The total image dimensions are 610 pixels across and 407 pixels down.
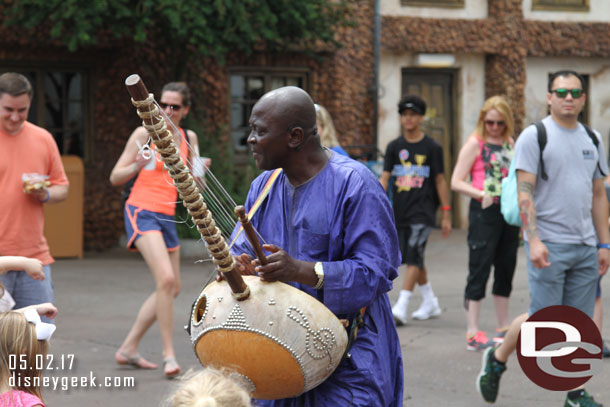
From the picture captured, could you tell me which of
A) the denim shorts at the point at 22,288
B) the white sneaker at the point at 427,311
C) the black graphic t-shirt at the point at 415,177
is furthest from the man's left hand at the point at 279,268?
the white sneaker at the point at 427,311

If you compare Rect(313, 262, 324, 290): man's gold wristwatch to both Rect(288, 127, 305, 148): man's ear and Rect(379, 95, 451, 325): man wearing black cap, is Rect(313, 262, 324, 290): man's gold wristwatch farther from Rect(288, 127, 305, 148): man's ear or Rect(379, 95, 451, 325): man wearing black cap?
Rect(379, 95, 451, 325): man wearing black cap

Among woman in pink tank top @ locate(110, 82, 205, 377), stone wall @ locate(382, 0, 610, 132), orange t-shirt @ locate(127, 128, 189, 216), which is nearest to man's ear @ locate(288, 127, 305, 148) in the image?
woman in pink tank top @ locate(110, 82, 205, 377)

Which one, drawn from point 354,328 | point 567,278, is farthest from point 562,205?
point 354,328

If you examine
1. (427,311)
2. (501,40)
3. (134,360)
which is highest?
(501,40)

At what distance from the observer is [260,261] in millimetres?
3111

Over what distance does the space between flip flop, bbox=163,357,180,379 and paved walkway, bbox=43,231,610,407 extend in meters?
0.08

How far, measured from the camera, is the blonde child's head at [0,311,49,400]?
3.24 meters

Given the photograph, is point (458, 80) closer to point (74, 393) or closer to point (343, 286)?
point (74, 393)

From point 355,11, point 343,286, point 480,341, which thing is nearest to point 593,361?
point 480,341

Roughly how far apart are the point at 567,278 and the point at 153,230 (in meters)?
2.67

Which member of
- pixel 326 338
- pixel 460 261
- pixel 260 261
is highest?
pixel 260 261

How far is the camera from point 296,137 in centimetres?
332

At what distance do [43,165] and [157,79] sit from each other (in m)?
9.02

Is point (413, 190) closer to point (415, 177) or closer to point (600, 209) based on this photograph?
point (415, 177)
